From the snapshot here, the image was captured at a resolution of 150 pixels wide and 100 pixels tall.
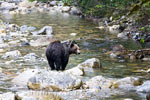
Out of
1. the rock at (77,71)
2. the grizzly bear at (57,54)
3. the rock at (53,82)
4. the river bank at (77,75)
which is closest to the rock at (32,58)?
the river bank at (77,75)

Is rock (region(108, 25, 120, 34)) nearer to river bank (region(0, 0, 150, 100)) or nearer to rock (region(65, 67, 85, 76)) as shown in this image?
river bank (region(0, 0, 150, 100))

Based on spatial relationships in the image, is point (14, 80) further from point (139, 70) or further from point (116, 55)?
point (116, 55)

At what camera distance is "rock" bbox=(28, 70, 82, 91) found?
26.7 feet

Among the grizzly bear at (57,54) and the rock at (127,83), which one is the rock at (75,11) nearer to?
the grizzly bear at (57,54)

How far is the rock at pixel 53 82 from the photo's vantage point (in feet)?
Answer: 26.7

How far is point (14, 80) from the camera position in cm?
923

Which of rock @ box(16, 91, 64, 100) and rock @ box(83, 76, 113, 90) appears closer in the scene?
rock @ box(16, 91, 64, 100)

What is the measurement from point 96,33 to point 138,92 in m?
13.1

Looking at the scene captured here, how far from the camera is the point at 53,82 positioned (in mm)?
8180

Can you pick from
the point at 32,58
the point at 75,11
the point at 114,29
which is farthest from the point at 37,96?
the point at 75,11

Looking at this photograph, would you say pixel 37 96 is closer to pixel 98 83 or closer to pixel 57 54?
pixel 98 83

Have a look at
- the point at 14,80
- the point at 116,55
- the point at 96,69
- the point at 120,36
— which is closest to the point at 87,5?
the point at 120,36

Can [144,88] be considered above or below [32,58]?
above

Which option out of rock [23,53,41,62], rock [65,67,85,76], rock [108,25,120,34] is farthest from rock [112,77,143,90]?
rock [108,25,120,34]
